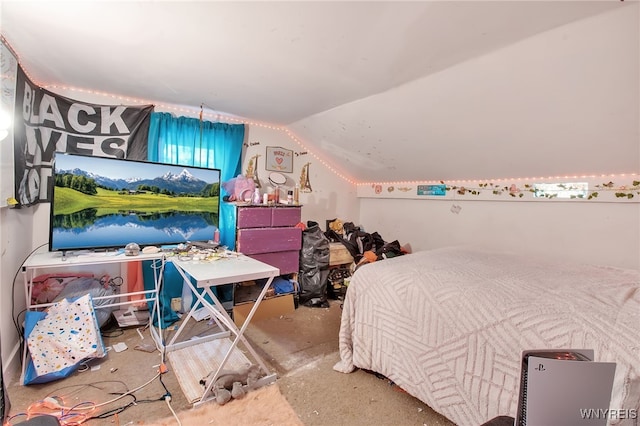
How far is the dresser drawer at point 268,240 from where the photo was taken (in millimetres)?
2906

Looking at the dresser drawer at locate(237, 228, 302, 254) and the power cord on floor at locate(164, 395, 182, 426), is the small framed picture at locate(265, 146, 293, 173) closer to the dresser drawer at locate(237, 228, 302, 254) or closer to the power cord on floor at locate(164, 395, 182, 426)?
the dresser drawer at locate(237, 228, 302, 254)

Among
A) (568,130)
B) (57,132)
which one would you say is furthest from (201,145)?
(568,130)

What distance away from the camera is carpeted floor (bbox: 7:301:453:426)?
163 centimetres

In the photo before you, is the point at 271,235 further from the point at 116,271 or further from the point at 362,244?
the point at 116,271

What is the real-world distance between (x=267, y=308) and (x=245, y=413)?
4.37ft

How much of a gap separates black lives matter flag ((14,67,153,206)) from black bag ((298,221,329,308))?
1.87 metres

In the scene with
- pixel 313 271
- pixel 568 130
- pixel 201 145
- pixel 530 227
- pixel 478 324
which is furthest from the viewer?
pixel 313 271

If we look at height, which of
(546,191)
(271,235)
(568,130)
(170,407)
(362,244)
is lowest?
(170,407)

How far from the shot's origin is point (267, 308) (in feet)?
9.82

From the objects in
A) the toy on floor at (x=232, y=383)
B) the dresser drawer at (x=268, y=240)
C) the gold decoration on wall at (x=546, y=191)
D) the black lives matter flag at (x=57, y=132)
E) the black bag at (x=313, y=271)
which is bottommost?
the toy on floor at (x=232, y=383)

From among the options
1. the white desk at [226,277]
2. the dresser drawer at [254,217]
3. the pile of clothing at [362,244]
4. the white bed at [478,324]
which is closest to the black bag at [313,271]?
the pile of clothing at [362,244]

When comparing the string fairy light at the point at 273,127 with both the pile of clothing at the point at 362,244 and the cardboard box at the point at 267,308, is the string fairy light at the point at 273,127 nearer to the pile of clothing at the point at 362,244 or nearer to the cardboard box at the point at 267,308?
the pile of clothing at the point at 362,244

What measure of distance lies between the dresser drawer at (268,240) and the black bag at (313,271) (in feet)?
0.45

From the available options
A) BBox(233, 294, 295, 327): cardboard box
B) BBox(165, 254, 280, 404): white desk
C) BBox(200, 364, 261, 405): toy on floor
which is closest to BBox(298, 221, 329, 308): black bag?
BBox(233, 294, 295, 327): cardboard box
